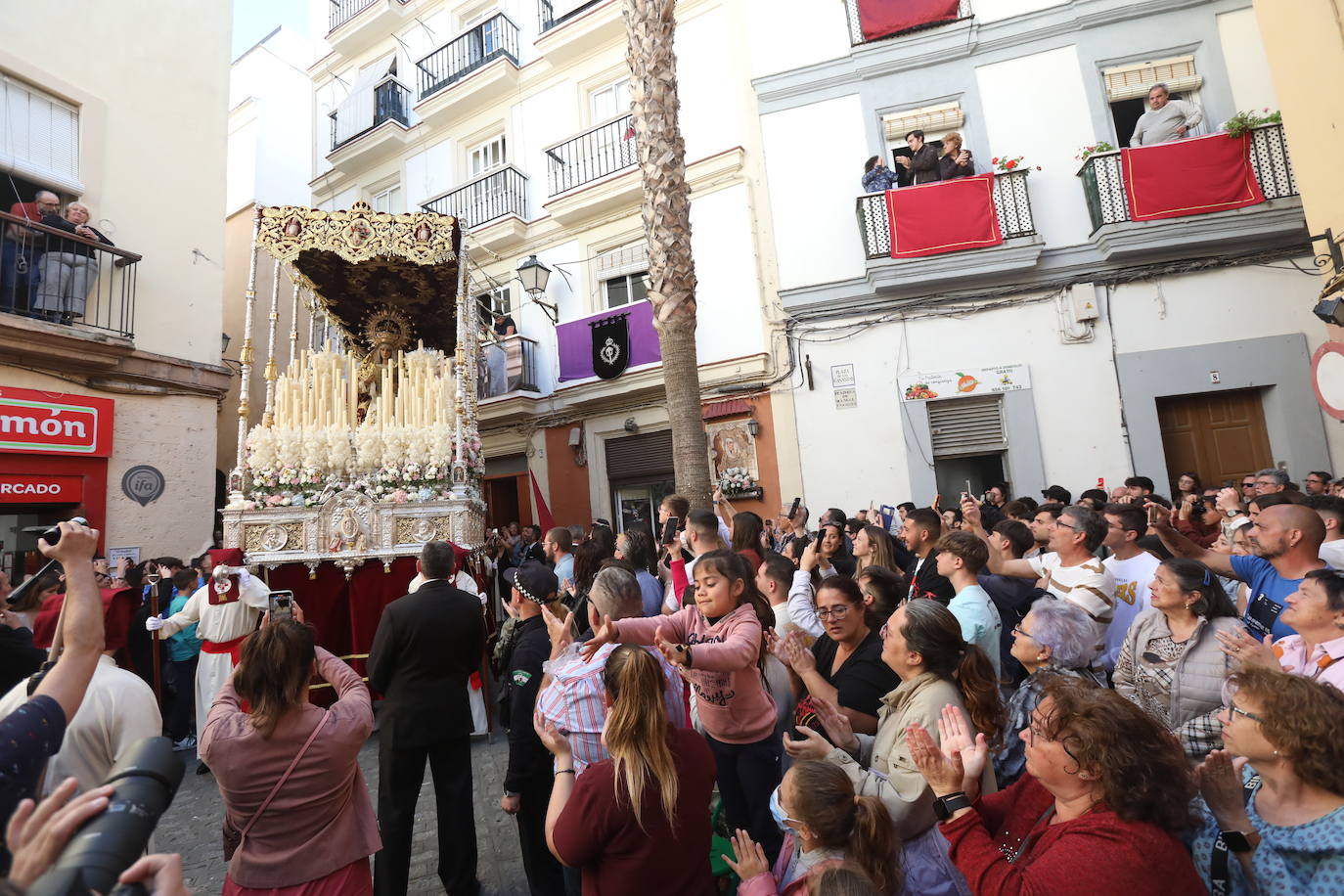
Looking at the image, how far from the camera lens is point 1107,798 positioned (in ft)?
5.15

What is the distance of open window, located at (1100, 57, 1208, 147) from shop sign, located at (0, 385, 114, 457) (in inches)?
531

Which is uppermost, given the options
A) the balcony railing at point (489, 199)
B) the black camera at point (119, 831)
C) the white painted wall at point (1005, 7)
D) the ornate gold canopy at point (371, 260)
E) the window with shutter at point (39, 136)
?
the white painted wall at point (1005, 7)

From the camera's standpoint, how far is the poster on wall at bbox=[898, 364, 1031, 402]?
9.65 meters

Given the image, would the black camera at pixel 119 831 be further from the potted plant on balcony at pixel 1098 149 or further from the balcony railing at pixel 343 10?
the balcony railing at pixel 343 10

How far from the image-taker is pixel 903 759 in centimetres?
213

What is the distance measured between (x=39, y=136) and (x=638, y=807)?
36.1ft

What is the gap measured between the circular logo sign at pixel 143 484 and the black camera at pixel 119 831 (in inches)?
383

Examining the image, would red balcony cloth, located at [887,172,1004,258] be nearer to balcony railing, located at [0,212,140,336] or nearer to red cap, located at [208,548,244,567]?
red cap, located at [208,548,244,567]

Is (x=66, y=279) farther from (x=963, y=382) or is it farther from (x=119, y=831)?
(x=963, y=382)

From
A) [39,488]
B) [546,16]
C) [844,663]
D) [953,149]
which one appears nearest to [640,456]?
[953,149]

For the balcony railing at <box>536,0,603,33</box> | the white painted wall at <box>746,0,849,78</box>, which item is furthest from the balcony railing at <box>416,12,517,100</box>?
the white painted wall at <box>746,0,849,78</box>

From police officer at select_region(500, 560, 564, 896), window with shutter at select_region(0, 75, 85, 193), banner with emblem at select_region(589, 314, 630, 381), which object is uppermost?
window with shutter at select_region(0, 75, 85, 193)

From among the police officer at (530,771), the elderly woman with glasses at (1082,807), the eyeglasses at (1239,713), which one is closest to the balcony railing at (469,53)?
the police officer at (530,771)

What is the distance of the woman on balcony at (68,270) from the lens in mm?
8031
